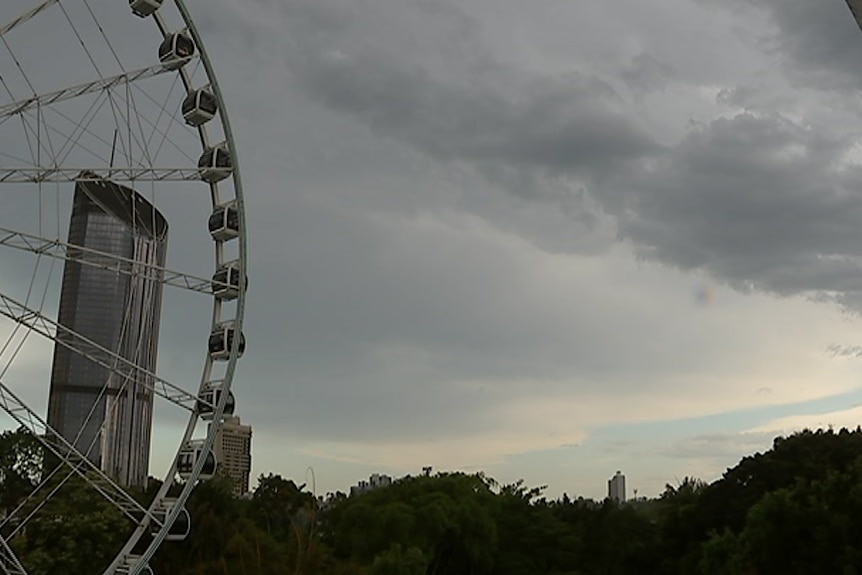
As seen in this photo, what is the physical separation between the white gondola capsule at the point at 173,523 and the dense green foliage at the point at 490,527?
29.1 ft

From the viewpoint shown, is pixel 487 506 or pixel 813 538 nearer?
pixel 813 538

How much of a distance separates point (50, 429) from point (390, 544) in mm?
32302

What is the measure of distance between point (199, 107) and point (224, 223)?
9.12ft

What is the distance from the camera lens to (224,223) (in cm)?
2345

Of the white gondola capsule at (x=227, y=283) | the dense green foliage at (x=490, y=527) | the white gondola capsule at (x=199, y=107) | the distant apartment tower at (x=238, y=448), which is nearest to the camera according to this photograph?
the white gondola capsule at (x=227, y=283)

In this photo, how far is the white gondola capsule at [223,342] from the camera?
74.3 ft

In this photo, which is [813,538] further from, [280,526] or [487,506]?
[280,526]

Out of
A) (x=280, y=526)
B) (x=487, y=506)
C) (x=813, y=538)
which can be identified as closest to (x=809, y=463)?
(x=813, y=538)

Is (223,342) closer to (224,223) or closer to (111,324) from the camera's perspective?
(224,223)

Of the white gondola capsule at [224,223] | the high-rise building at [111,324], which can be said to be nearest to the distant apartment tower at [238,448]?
the high-rise building at [111,324]

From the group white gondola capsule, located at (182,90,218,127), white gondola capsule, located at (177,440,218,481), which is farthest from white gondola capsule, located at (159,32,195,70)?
white gondola capsule, located at (177,440,218,481)

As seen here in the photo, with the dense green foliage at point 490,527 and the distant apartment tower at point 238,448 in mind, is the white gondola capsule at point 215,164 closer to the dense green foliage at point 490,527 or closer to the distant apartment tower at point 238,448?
the dense green foliage at point 490,527

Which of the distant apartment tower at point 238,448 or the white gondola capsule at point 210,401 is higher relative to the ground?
the distant apartment tower at point 238,448

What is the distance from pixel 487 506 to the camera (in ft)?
180
